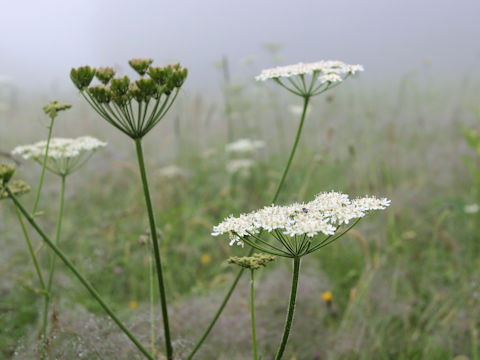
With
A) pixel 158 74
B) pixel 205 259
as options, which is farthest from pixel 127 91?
pixel 205 259

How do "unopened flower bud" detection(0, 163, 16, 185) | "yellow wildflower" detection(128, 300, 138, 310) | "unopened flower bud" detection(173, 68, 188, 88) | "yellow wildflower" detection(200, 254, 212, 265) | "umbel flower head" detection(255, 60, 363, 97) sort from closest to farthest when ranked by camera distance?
"unopened flower bud" detection(0, 163, 16, 185) → "unopened flower bud" detection(173, 68, 188, 88) → "umbel flower head" detection(255, 60, 363, 97) → "yellow wildflower" detection(128, 300, 138, 310) → "yellow wildflower" detection(200, 254, 212, 265)

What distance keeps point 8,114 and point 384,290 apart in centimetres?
858

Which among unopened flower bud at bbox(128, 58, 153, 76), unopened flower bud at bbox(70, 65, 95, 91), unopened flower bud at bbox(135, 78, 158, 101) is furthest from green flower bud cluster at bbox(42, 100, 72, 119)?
unopened flower bud at bbox(135, 78, 158, 101)

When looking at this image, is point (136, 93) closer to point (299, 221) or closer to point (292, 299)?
point (299, 221)

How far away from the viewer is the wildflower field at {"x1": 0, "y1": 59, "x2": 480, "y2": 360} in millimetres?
1741

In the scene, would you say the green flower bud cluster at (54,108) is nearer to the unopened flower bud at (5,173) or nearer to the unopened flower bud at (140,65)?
the unopened flower bud at (140,65)

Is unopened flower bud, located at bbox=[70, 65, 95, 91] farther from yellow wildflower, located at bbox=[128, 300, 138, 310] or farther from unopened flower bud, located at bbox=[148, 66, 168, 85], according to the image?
yellow wildflower, located at bbox=[128, 300, 138, 310]

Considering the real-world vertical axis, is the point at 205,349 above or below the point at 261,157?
below

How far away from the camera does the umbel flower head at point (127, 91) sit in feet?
5.48

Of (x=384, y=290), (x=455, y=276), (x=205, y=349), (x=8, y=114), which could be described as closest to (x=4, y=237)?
(x=205, y=349)

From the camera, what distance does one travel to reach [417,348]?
3.12 metres

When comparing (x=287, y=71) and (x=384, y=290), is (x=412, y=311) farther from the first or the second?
(x=287, y=71)

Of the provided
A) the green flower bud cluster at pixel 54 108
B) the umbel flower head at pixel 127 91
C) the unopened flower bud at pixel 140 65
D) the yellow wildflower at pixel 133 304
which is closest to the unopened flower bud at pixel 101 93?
the umbel flower head at pixel 127 91

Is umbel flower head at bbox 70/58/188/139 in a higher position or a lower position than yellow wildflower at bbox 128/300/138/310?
higher
